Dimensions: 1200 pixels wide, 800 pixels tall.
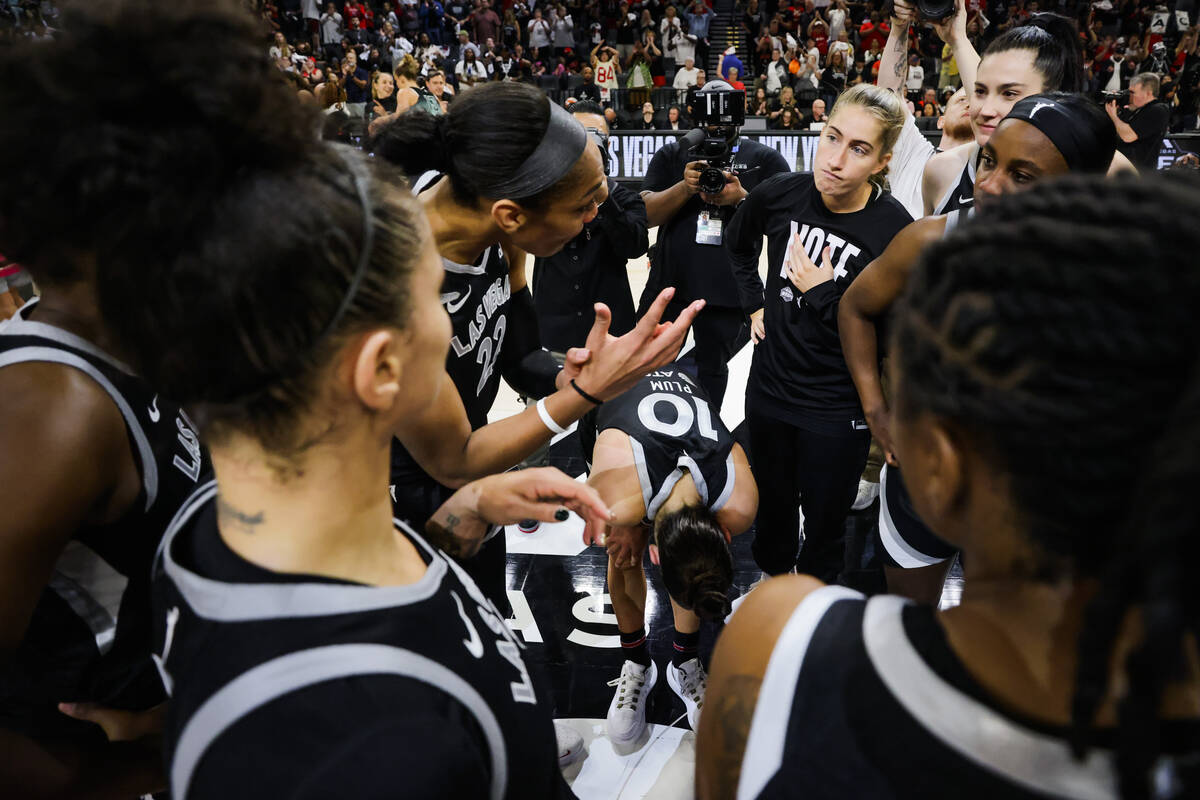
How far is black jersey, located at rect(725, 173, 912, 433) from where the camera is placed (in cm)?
266

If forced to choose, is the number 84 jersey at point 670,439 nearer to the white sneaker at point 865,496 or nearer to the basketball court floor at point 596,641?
the basketball court floor at point 596,641

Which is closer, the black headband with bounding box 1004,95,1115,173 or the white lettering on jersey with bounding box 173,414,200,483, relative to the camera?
the white lettering on jersey with bounding box 173,414,200,483

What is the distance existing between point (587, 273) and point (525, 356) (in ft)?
4.27

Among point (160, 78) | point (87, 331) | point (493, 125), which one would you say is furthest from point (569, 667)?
point (160, 78)

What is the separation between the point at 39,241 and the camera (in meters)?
0.87

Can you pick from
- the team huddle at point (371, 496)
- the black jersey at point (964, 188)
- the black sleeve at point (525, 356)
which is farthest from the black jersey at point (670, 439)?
the black jersey at point (964, 188)

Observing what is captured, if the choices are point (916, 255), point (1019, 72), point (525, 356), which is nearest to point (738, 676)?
point (916, 255)

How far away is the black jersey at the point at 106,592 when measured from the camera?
1224 mm

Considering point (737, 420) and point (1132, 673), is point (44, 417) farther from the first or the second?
point (737, 420)

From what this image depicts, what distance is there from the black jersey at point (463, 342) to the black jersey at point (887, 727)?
4.48 feet

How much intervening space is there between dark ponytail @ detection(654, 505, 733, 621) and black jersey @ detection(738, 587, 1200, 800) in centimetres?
131

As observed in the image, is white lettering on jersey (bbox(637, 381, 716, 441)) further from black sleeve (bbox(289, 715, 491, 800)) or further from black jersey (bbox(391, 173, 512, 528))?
black sleeve (bbox(289, 715, 491, 800))

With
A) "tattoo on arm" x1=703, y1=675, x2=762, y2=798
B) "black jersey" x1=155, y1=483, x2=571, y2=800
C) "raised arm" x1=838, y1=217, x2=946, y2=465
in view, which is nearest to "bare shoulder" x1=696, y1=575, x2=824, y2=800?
"tattoo on arm" x1=703, y1=675, x2=762, y2=798

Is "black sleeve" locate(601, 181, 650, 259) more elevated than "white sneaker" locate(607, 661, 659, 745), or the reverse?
"black sleeve" locate(601, 181, 650, 259)
